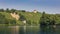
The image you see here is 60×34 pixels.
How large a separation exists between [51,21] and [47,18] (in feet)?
36.9

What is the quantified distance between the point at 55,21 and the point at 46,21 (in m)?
7.93

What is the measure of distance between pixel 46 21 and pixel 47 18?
9.85 metres

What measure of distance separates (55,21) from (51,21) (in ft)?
13.2

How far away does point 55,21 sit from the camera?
190875 mm

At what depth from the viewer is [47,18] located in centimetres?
19988

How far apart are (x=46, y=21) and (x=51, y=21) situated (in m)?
4.43

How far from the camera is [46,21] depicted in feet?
625

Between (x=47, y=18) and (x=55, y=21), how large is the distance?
11.3 metres

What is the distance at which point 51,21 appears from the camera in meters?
189
